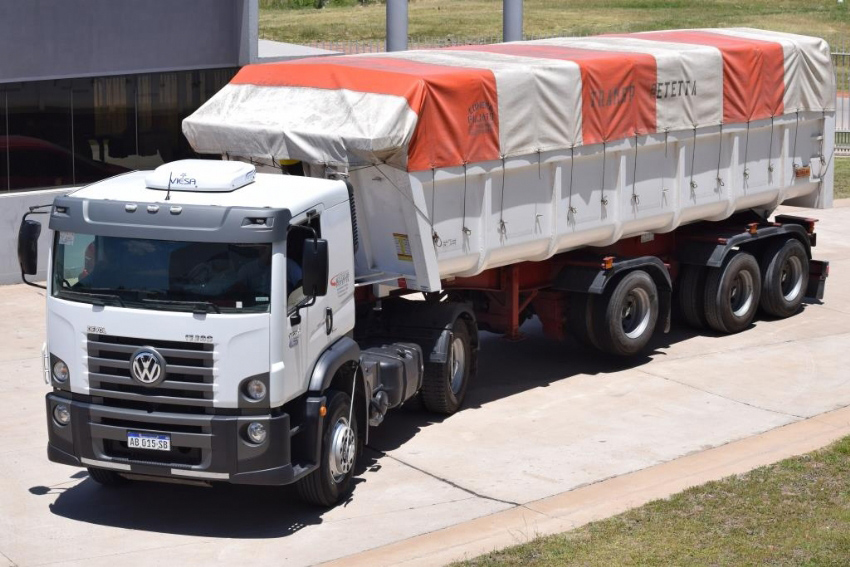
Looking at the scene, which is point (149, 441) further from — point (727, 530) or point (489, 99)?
point (489, 99)

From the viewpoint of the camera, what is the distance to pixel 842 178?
2831 cm

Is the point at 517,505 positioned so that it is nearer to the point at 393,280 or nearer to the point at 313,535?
the point at 313,535

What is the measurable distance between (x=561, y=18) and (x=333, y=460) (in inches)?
1975

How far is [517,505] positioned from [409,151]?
3214mm

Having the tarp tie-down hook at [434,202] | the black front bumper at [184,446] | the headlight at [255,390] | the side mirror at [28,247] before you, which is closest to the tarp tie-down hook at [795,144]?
the tarp tie-down hook at [434,202]

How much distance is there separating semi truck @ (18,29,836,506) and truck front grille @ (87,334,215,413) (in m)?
0.02

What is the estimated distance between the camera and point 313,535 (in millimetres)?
10203

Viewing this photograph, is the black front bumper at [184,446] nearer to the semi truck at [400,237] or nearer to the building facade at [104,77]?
the semi truck at [400,237]

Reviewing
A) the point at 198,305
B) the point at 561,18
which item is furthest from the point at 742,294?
the point at 561,18

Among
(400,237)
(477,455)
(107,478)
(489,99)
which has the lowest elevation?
(477,455)

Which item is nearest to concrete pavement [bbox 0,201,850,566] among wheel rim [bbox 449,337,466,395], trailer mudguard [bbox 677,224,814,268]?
wheel rim [bbox 449,337,466,395]

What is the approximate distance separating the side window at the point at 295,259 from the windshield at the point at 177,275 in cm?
21

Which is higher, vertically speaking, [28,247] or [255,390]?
[28,247]

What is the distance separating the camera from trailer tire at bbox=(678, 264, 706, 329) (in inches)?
647
